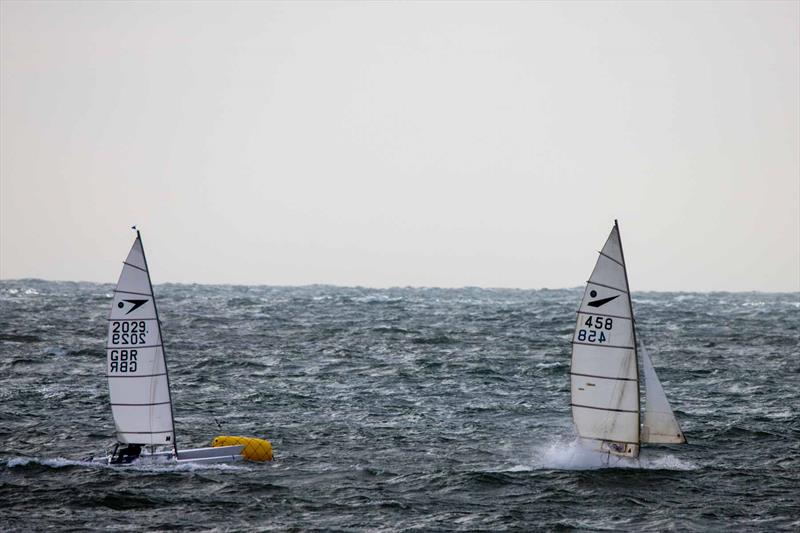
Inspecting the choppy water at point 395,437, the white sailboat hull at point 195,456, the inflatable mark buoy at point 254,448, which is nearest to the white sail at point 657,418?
the choppy water at point 395,437

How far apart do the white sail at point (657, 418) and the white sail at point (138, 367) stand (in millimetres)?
14776

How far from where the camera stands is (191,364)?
57.5 metres

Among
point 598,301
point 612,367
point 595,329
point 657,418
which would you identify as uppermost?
point 598,301

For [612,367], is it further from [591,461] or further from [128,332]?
[128,332]

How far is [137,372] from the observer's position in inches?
1259

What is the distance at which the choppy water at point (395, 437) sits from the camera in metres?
28.0

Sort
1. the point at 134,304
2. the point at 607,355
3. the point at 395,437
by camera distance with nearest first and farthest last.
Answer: the point at 134,304
the point at 607,355
the point at 395,437

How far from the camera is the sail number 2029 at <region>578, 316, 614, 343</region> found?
3164 cm

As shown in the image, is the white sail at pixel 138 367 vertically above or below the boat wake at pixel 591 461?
above

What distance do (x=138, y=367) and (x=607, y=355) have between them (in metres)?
14.4

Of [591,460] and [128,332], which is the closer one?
[128,332]

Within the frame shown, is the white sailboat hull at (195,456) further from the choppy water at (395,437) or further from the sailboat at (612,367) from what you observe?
the sailboat at (612,367)

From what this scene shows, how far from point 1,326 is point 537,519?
5702cm

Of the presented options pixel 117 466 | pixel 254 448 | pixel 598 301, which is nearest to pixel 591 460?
pixel 598 301
